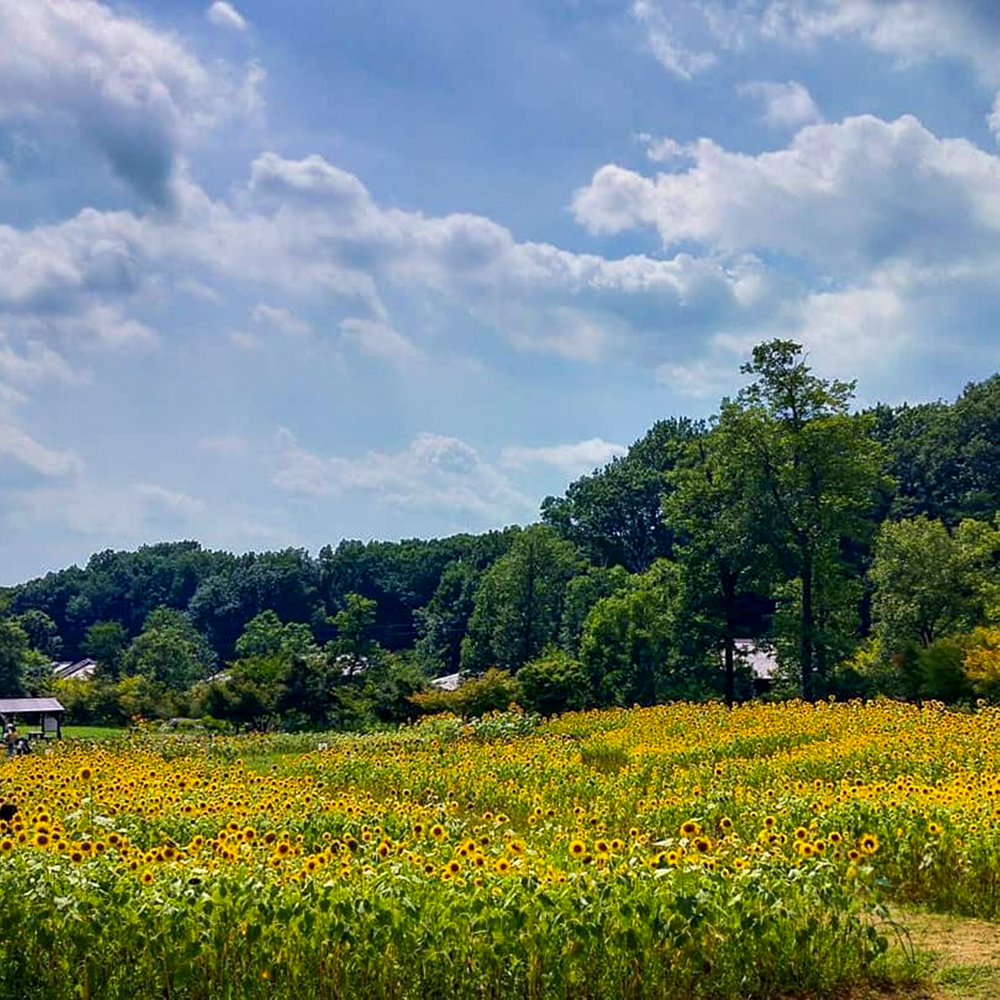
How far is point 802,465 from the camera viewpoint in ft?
95.3

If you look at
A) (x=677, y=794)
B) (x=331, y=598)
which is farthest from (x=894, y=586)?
(x=331, y=598)

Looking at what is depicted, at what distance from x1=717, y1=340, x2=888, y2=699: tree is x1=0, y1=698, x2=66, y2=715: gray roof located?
2519 centimetres

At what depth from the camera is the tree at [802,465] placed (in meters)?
28.6

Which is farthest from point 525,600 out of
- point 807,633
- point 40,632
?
point 40,632

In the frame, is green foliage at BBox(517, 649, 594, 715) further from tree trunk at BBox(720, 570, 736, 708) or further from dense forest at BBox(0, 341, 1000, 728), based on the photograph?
tree trunk at BBox(720, 570, 736, 708)

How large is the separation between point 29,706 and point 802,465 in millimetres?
28483

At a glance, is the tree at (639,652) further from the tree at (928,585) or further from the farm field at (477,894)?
the farm field at (477,894)

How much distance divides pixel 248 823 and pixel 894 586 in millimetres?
25900

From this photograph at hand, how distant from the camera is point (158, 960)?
420 cm

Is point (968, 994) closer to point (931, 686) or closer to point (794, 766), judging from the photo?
point (794, 766)

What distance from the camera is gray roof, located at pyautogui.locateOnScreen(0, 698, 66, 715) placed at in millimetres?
38719

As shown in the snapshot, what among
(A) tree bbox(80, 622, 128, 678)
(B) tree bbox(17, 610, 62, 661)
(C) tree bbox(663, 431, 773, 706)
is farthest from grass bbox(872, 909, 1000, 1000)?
(B) tree bbox(17, 610, 62, 661)

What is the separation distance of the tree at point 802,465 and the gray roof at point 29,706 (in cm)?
2519

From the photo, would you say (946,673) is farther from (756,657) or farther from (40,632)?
(40,632)
